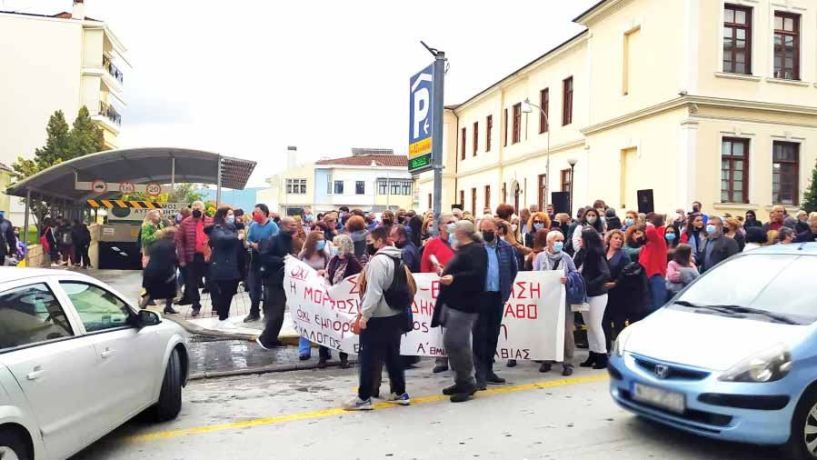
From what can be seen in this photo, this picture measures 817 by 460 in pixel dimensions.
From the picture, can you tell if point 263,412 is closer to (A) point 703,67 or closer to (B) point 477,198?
(A) point 703,67

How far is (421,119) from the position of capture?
1002 cm

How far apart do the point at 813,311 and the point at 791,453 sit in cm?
107

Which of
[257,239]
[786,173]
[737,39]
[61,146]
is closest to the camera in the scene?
[257,239]

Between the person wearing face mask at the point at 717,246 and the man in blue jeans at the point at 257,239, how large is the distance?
6.82 meters

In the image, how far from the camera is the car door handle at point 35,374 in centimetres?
401

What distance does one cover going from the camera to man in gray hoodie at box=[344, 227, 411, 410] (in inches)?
246

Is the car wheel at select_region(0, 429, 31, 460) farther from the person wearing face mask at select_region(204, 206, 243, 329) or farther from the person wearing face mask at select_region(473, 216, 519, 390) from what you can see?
the person wearing face mask at select_region(204, 206, 243, 329)

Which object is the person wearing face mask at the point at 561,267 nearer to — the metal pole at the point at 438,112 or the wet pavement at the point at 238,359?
the metal pole at the point at 438,112

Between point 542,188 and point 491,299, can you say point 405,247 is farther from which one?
point 542,188

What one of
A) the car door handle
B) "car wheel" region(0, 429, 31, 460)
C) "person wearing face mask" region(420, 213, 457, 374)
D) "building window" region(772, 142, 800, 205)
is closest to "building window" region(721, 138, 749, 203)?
"building window" region(772, 142, 800, 205)

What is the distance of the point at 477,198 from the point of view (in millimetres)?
45406

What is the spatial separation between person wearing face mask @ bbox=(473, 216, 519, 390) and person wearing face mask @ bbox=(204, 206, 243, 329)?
4.56 meters

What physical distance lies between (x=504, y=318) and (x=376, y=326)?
7.39 feet

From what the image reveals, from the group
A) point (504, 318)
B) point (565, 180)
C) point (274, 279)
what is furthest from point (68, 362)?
point (565, 180)
